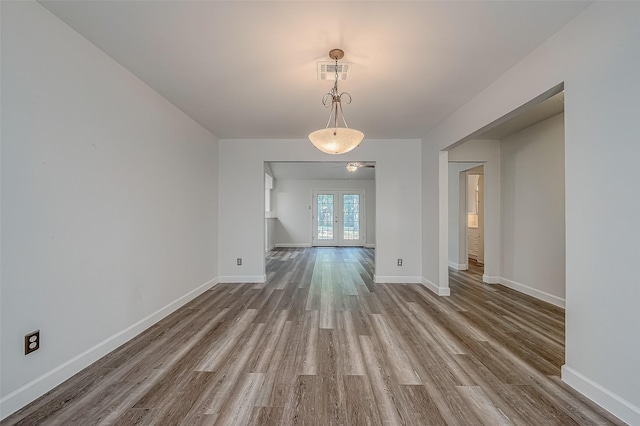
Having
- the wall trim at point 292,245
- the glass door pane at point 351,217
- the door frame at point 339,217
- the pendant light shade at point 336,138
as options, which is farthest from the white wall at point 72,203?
the glass door pane at point 351,217

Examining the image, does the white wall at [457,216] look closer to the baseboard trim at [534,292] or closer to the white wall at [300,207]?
the baseboard trim at [534,292]

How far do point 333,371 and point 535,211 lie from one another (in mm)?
3469

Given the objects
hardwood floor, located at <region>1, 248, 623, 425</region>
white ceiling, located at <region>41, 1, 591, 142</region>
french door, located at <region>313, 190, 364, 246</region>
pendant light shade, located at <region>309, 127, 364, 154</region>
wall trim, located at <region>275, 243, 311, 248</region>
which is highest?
white ceiling, located at <region>41, 1, 591, 142</region>

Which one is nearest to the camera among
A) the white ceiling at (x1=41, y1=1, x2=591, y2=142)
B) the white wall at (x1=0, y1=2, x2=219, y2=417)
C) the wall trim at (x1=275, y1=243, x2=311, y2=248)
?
the white wall at (x1=0, y1=2, x2=219, y2=417)

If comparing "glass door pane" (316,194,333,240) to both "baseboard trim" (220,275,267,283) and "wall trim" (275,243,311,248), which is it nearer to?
"wall trim" (275,243,311,248)

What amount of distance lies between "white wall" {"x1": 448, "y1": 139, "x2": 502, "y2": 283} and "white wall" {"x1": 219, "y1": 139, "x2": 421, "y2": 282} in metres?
0.85

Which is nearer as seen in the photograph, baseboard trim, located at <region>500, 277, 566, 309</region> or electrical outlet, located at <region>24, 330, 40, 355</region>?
electrical outlet, located at <region>24, 330, 40, 355</region>

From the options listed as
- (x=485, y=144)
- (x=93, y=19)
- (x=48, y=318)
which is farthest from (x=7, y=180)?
(x=485, y=144)

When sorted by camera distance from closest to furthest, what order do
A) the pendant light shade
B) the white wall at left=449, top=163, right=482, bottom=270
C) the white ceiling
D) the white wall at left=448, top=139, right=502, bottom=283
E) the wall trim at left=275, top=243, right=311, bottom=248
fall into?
the white ceiling
the pendant light shade
the white wall at left=448, top=139, right=502, bottom=283
the white wall at left=449, top=163, right=482, bottom=270
the wall trim at left=275, top=243, right=311, bottom=248

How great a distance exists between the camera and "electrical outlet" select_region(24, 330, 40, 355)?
4.89ft

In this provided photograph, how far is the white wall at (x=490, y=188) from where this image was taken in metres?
4.22

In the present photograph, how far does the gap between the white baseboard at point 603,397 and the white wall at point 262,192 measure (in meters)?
2.62

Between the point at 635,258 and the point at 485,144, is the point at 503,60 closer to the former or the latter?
the point at 635,258

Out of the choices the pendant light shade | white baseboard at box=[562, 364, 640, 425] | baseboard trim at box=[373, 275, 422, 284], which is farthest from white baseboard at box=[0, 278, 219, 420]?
white baseboard at box=[562, 364, 640, 425]
